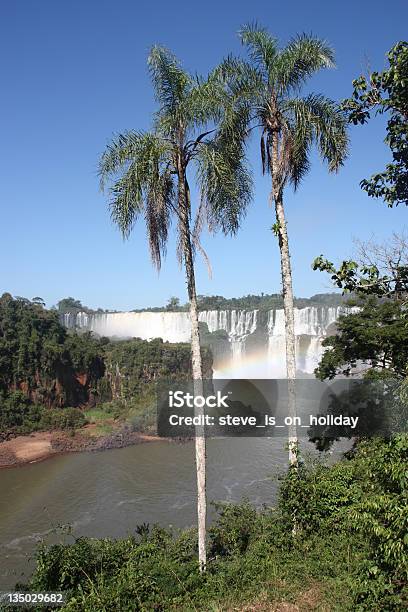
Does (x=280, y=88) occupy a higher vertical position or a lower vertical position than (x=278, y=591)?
higher

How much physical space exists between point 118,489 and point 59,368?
19472 millimetres

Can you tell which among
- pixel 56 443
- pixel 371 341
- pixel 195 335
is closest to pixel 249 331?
pixel 56 443

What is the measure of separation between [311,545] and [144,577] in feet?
8.00

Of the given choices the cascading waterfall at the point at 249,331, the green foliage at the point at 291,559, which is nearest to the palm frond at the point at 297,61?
the green foliage at the point at 291,559

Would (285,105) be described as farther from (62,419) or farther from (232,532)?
(62,419)

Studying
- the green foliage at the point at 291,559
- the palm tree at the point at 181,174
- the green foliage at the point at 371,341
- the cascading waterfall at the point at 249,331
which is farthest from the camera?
the cascading waterfall at the point at 249,331

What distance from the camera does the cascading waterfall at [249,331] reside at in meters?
48.0

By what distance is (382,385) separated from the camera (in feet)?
46.8

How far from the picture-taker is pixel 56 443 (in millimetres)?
31156

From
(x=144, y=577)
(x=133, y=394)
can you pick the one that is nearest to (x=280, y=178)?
(x=144, y=577)

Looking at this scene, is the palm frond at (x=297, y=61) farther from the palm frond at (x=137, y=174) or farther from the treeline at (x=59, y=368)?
the treeline at (x=59, y=368)

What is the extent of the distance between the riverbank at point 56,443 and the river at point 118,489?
103cm

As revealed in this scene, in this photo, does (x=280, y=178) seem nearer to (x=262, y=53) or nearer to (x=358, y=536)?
(x=262, y=53)

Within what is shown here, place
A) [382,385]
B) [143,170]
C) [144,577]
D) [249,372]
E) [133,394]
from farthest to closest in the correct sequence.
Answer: [249,372] < [133,394] < [382,385] < [143,170] < [144,577]
